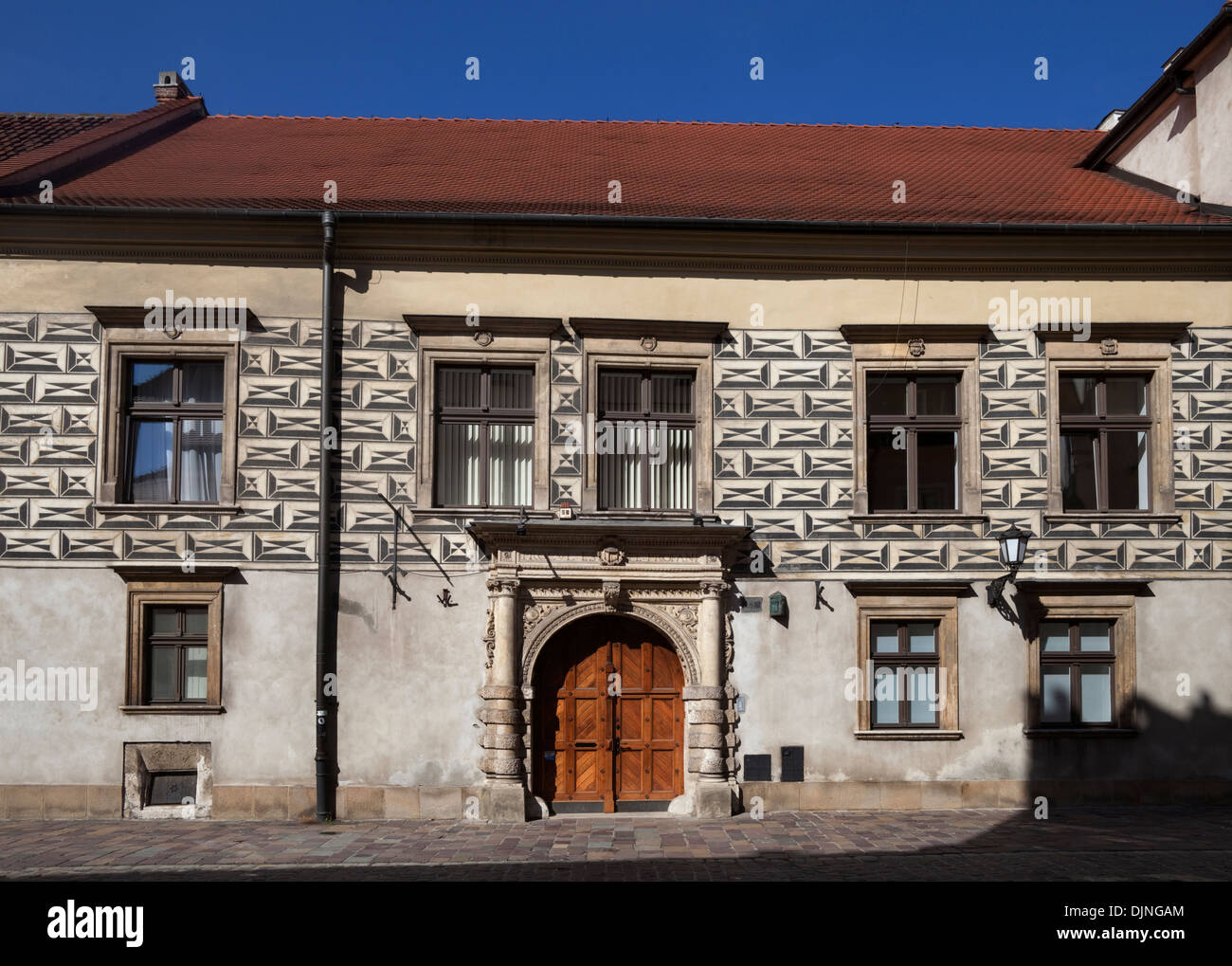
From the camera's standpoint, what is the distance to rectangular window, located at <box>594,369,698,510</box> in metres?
14.5

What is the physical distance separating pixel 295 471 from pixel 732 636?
568 cm

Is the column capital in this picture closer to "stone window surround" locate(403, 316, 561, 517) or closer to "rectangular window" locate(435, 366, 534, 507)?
"stone window surround" locate(403, 316, 561, 517)

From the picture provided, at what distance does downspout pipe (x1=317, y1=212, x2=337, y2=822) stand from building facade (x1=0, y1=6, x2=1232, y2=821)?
0.16 ft

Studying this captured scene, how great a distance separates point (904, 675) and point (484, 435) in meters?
6.00

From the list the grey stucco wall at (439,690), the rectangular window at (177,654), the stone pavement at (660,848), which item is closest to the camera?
the stone pavement at (660,848)

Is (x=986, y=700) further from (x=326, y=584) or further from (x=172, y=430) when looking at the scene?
(x=172, y=430)

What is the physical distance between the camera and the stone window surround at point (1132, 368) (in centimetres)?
1452

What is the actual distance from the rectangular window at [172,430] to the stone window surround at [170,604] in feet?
3.17

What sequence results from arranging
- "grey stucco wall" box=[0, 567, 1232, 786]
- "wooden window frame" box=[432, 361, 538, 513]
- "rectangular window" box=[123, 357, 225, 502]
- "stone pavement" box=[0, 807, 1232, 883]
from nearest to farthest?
"stone pavement" box=[0, 807, 1232, 883] → "grey stucco wall" box=[0, 567, 1232, 786] → "rectangular window" box=[123, 357, 225, 502] → "wooden window frame" box=[432, 361, 538, 513]

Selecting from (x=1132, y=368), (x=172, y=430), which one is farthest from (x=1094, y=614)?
(x=172, y=430)

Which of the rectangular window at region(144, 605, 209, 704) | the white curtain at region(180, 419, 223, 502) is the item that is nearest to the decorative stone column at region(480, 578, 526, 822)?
the rectangular window at region(144, 605, 209, 704)

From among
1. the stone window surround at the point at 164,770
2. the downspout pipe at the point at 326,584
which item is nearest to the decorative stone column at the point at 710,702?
the downspout pipe at the point at 326,584

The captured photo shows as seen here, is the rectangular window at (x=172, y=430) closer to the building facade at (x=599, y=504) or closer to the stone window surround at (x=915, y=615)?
the building facade at (x=599, y=504)
